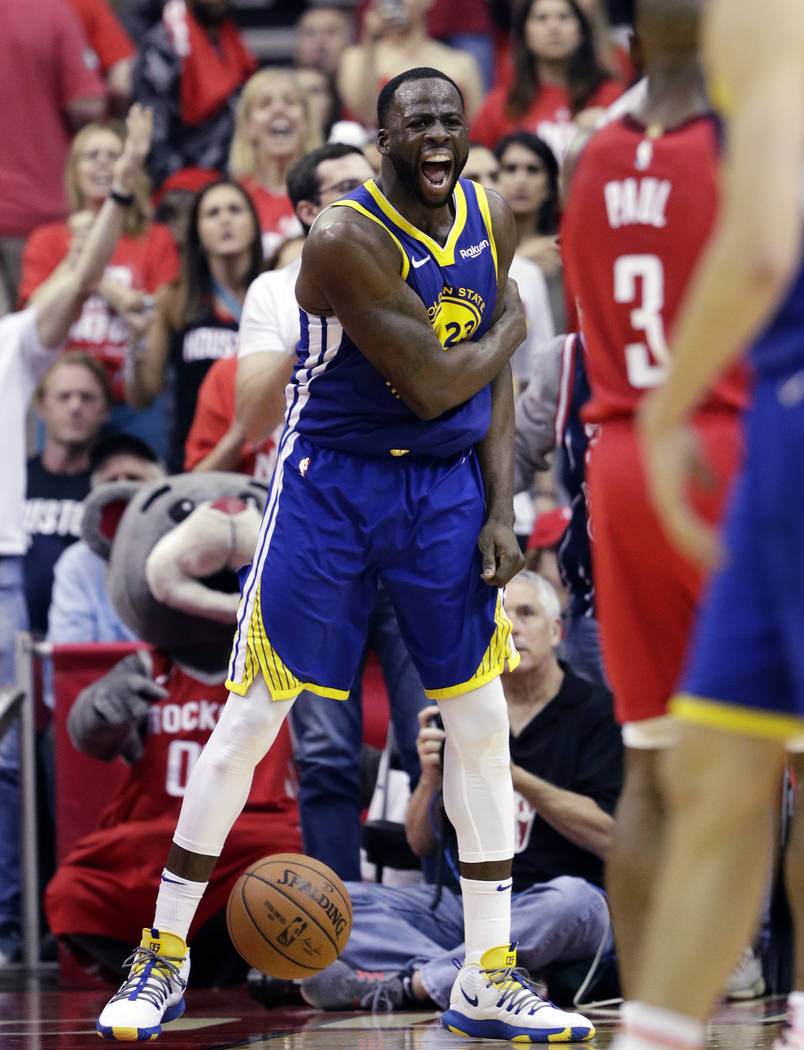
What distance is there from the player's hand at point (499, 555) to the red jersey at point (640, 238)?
1153mm

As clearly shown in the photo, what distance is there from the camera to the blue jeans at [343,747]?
5609mm

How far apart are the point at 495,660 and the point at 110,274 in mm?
4353

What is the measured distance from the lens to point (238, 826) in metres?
5.96

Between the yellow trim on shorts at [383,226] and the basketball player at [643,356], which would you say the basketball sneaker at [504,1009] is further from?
the yellow trim on shorts at [383,226]

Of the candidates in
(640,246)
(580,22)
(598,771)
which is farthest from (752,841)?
(580,22)

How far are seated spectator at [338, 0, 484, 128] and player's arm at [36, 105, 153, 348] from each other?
2.17 meters

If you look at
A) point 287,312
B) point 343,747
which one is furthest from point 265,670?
point 287,312

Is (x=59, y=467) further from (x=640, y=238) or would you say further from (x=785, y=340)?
(x=785, y=340)

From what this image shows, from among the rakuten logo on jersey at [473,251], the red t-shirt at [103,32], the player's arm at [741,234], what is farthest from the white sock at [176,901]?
the red t-shirt at [103,32]

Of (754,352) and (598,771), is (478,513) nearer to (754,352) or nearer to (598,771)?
(598,771)

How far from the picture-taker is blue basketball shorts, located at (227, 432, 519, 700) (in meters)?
4.28

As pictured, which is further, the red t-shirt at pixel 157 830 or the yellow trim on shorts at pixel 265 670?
the red t-shirt at pixel 157 830

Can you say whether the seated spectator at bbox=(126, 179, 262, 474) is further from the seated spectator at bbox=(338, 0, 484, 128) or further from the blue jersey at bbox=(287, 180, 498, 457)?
the blue jersey at bbox=(287, 180, 498, 457)

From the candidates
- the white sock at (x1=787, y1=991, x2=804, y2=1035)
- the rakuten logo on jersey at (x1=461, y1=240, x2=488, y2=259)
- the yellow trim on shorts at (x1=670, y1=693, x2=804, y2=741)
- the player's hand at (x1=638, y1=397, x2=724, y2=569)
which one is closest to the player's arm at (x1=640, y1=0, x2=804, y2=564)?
the player's hand at (x1=638, y1=397, x2=724, y2=569)
